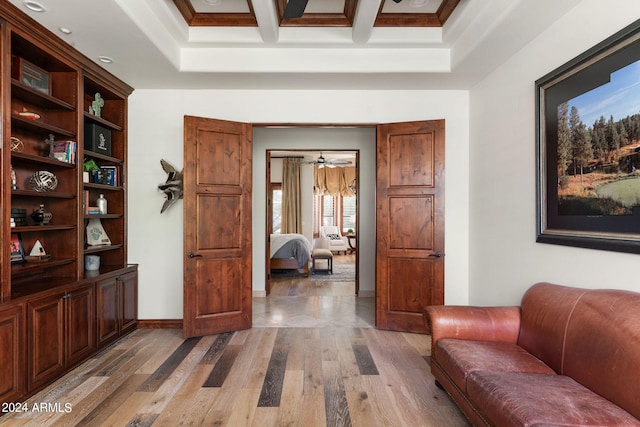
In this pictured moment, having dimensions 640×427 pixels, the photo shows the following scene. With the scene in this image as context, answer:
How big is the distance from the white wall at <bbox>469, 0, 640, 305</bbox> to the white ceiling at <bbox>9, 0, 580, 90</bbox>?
Result: 206 millimetres

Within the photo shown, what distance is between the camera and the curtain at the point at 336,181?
1095 cm

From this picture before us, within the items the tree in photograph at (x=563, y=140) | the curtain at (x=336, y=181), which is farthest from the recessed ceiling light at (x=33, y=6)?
the curtain at (x=336, y=181)

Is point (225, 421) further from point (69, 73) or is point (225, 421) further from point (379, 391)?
point (69, 73)

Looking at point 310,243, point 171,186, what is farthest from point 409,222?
point 310,243

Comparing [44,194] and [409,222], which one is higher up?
[44,194]

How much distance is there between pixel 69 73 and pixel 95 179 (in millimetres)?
1052

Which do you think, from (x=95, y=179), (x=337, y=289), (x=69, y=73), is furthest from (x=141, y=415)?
(x=337, y=289)

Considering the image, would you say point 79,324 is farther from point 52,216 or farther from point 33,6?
point 33,6

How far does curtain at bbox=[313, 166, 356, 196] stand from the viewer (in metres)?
10.9

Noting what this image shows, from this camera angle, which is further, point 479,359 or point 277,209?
point 277,209

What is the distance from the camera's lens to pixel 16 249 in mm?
2719

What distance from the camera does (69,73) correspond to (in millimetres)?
3020

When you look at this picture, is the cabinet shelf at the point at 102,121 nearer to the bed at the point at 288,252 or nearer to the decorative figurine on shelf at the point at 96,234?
the decorative figurine on shelf at the point at 96,234

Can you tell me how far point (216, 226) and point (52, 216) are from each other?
56.9 inches
